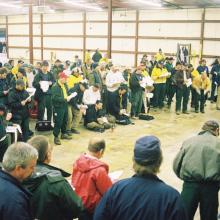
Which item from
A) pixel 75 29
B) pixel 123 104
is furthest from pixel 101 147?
pixel 75 29

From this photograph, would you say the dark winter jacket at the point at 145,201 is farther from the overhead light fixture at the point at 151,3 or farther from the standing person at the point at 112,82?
the overhead light fixture at the point at 151,3

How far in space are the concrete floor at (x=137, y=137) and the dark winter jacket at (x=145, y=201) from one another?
387 cm

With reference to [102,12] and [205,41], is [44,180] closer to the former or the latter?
[205,41]

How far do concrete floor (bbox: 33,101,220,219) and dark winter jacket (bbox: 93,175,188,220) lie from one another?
12.7ft

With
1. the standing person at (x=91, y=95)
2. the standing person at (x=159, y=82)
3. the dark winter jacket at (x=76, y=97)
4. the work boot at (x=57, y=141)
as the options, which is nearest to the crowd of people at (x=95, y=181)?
the work boot at (x=57, y=141)

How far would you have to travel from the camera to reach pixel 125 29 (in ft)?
68.3

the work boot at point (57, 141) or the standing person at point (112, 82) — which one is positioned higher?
the standing person at point (112, 82)

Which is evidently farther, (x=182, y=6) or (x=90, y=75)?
(x=182, y=6)

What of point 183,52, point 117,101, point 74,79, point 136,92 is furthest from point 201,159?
point 183,52

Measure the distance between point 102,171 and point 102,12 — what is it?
1938cm

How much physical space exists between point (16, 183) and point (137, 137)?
6.88 meters

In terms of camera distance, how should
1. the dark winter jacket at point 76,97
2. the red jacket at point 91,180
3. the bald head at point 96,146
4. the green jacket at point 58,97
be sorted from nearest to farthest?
the red jacket at point 91,180, the bald head at point 96,146, the green jacket at point 58,97, the dark winter jacket at point 76,97

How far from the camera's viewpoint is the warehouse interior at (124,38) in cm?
839

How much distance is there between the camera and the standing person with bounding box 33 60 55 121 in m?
8.87
